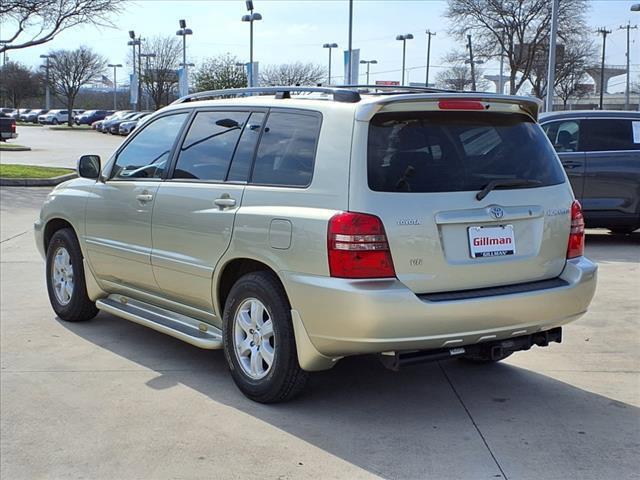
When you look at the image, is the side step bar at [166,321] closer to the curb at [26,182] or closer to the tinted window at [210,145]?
the tinted window at [210,145]

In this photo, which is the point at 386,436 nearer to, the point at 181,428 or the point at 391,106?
the point at 181,428

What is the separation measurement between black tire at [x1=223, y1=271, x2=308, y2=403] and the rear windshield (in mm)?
861

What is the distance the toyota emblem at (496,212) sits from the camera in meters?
4.17

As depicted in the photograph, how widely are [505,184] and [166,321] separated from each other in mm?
2452

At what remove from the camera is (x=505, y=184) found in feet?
14.1

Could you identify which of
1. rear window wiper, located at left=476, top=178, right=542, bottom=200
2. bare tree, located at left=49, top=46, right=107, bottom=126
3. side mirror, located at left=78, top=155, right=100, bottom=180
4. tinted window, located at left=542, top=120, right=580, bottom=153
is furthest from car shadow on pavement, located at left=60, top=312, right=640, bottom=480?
bare tree, located at left=49, top=46, right=107, bottom=126

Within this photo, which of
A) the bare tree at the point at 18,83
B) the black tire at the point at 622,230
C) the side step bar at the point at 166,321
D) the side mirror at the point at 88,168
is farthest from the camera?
the bare tree at the point at 18,83

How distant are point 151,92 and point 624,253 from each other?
175 ft

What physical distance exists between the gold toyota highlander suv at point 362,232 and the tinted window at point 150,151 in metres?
0.23

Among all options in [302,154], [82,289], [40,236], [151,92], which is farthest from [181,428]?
[151,92]

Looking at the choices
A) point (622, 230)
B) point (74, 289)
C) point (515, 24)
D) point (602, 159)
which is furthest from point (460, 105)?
point (515, 24)

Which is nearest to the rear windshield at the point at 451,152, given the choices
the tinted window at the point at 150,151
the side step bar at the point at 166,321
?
the side step bar at the point at 166,321

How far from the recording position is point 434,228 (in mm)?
4016

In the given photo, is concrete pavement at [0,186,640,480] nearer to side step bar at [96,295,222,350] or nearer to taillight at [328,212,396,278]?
side step bar at [96,295,222,350]
